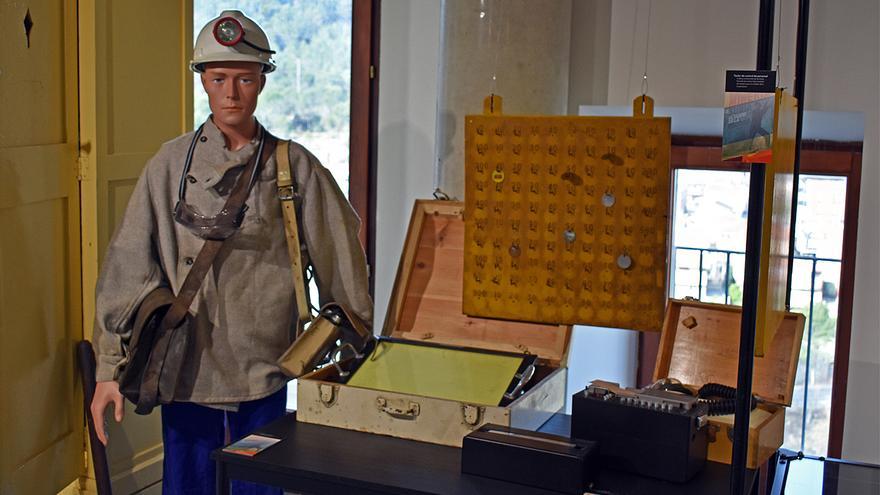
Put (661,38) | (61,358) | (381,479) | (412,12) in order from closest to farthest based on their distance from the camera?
1. (381,479)
2. (61,358)
3. (661,38)
4. (412,12)

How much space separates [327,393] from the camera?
8.71 ft

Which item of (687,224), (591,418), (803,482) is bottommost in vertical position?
(803,482)

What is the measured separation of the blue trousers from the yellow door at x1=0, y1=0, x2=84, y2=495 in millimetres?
653

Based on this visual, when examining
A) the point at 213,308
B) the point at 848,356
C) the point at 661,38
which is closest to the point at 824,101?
the point at 661,38

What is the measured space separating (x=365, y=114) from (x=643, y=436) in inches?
107

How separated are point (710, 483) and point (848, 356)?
6.59ft

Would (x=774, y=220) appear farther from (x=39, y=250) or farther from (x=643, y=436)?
(x=39, y=250)

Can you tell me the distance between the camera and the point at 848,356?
13.5ft

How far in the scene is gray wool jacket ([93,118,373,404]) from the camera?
2828 mm

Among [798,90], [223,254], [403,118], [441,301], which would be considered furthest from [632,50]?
[223,254]

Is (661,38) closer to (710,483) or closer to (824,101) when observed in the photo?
(824,101)

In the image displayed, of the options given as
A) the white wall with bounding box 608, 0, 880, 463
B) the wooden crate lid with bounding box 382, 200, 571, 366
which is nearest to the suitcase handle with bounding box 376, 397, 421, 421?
the wooden crate lid with bounding box 382, 200, 571, 366

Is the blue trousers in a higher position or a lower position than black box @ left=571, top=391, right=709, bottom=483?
lower

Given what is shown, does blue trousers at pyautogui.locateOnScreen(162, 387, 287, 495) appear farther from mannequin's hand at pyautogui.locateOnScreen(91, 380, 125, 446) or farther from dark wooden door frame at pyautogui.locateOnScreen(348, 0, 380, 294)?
dark wooden door frame at pyautogui.locateOnScreen(348, 0, 380, 294)
